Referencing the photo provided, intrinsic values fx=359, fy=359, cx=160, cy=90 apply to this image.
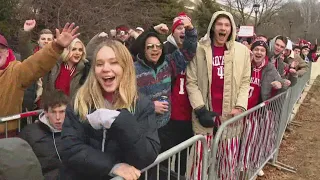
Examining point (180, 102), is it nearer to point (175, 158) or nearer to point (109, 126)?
point (175, 158)

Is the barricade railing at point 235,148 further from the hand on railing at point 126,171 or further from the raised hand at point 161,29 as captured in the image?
the raised hand at point 161,29

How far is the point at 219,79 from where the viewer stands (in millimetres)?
3871

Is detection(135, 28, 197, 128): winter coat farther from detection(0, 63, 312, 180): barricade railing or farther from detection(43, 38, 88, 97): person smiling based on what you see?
detection(43, 38, 88, 97): person smiling

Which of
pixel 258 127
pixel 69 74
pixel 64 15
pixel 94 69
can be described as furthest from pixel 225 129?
pixel 64 15

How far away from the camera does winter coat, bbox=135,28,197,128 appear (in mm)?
3576

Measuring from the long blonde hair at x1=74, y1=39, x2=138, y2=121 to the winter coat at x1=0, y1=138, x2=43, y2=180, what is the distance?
0.40 metres

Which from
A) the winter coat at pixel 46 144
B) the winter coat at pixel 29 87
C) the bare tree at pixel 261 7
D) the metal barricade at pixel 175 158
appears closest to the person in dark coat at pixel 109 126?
the metal barricade at pixel 175 158

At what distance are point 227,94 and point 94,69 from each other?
2012 millimetres

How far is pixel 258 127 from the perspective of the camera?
14.8 ft

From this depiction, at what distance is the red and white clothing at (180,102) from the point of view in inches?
161

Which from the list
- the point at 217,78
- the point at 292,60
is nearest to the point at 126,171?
the point at 217,78

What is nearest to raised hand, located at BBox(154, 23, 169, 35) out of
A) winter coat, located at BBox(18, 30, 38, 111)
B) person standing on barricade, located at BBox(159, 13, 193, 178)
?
person standing on barricade, located at BBox(159, 13, 193, 178)

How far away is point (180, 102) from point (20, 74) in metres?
1.75

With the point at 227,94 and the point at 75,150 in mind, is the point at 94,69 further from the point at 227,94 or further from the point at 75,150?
the point at 227,94
